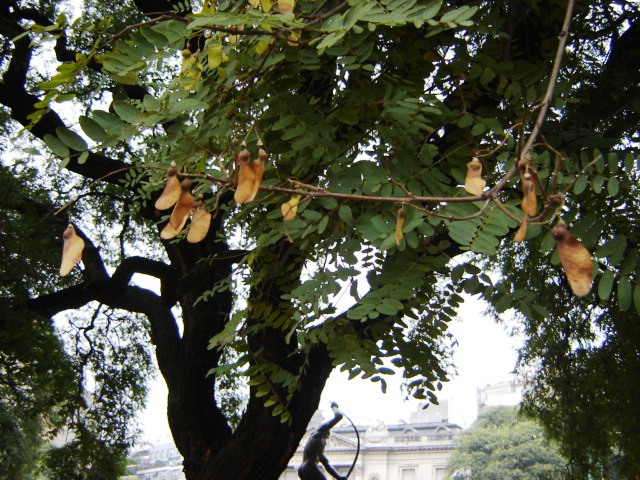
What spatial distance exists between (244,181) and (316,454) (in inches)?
240

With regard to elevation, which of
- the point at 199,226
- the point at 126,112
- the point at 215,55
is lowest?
the point at 199,226

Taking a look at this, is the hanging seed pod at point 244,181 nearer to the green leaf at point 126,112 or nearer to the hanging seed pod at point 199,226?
the hanging seed pod at point 199,226

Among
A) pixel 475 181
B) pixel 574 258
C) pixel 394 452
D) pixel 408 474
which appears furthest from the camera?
pixel 408 474

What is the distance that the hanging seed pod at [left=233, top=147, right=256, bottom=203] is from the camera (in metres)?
0.94

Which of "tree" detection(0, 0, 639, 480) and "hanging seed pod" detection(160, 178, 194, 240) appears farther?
"tree" detection(0, 0, 639, 480)

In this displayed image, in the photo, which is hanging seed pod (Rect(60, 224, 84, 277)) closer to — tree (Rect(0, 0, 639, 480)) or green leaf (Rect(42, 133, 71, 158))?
tree (Rect(0, 0, 639, 480))

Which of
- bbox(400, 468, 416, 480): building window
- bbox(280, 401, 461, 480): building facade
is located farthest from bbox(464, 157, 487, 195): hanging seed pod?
bbox(400, 468, 416, 480): building window

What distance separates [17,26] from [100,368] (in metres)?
2.95

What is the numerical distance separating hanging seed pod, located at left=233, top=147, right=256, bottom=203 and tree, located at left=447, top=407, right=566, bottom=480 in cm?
2791

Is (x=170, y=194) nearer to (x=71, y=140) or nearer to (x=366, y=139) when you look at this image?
(x=71, y=140)

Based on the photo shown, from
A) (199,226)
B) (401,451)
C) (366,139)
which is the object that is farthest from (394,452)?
(199,226)

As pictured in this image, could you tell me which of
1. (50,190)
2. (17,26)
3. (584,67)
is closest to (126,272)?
(50,190)

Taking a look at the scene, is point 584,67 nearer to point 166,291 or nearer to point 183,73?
point 183,73

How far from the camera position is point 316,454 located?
22.0 ft
